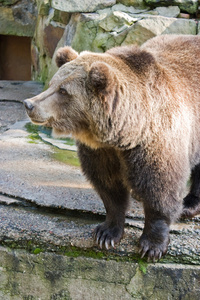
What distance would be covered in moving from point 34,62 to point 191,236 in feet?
30.1

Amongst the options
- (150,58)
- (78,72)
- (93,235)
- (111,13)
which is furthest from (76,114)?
(111,13)

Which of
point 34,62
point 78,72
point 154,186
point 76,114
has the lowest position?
point 34,62

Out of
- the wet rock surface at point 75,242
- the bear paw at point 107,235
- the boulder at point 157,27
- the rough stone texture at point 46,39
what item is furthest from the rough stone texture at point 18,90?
the bear paw at point 107,235

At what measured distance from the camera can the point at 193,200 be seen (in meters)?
3.70

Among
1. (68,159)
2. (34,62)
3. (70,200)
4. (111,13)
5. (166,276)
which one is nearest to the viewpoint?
(166,276)

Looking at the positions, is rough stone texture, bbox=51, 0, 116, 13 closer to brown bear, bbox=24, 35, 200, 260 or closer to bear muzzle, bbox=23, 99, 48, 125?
brown bear, bbox=24, 35, 200, 260

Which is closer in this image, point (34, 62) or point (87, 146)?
point (87, 146)

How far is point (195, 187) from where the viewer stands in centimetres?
377

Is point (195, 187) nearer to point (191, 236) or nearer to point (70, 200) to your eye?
point (191, 236)

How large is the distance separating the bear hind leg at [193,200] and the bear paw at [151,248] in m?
0.60

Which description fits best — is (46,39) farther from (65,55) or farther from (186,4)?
(65,55)

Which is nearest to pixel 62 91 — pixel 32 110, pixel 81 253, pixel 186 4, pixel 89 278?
pixel 32 110

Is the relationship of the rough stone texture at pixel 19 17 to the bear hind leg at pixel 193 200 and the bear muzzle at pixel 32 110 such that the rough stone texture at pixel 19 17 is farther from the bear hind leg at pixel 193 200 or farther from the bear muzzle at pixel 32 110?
the bear muzzle at pixel 32 110

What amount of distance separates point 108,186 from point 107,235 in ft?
1.28
